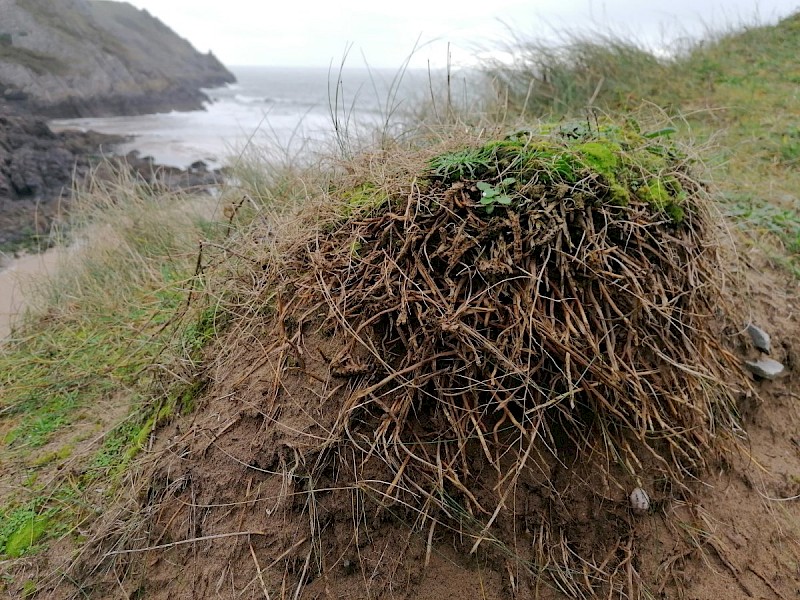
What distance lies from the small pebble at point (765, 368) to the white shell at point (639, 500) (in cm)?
109

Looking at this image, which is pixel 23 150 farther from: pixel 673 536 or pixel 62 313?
pixel 673 536

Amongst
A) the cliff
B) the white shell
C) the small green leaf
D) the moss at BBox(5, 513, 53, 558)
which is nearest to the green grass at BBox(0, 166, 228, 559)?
the moss at BBox(5, 513, 53, 558)

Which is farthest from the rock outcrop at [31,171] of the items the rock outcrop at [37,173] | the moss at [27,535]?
the moss at [27,535]

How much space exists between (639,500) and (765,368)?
116 centimetres

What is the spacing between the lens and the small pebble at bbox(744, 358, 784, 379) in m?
2.54

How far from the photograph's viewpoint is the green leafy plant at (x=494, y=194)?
2.01m

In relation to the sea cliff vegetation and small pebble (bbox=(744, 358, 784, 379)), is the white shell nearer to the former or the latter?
the sea cliff vegetation

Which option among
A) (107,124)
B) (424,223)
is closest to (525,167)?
(424,223)

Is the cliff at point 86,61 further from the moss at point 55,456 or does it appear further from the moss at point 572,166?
the moss at point 572,166

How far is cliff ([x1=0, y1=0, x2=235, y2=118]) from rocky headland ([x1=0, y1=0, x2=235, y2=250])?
0.11ft

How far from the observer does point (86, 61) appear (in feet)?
52.9

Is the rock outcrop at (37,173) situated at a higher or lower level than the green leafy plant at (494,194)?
lower

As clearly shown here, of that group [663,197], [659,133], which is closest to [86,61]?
[659,133]

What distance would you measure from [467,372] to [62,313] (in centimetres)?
383
